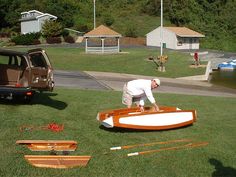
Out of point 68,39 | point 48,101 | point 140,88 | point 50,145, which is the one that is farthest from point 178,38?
point 50,145

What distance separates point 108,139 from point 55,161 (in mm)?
2965

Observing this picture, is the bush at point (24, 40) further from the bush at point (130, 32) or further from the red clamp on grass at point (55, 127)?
the red clamp on grass at point (55, 127)

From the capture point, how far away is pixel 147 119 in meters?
13.6

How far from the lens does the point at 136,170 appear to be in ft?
32.9

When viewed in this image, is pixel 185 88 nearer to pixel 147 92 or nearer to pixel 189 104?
pixel 189 104

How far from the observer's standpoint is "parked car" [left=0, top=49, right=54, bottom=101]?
15.7 m

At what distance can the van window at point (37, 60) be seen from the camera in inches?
637

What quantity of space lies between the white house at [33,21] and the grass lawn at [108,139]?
60.9 m

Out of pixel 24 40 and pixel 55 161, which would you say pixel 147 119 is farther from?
pixel 24 40

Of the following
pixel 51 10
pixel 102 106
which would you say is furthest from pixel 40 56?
pixel 51 10

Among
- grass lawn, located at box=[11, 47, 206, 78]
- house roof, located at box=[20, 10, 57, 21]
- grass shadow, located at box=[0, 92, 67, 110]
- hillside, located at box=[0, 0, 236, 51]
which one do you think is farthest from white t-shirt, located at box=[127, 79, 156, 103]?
hillside, located at box=[0, 0, 236, 51]

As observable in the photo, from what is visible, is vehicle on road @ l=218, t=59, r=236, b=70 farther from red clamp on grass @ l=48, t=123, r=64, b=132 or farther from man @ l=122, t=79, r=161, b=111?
red clamp on grass @ l=48, t=123, r=64, b=132

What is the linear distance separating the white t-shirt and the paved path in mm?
13086

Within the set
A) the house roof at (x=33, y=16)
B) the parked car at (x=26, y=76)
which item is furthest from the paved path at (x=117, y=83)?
the house roof at (x=33, y=16)
